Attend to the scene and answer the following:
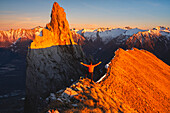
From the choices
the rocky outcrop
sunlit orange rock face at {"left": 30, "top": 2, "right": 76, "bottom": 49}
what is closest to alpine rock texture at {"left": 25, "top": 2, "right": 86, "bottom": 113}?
sunlit orange rock face at {"left": 30, "top": 2, "right": 76, "bottom": 49}

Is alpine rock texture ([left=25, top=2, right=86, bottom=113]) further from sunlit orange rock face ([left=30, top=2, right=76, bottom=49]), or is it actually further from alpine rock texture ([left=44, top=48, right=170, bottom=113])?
alpine rock texture ([left=44, top=48, right=170, bottom=113])

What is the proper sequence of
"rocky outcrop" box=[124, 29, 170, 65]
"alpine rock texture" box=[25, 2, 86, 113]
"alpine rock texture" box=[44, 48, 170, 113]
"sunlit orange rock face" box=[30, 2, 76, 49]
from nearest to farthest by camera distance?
"alpine rock texture" box=[44, 48, 170, 113] < "alpine rock texture" box=[25, 2, 86, 113] < "sunlit orange rock face" box=[30, 2, 76, 49] < "rocky outcrop" box=[124, 29, 170, 65]

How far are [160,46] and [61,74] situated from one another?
173 meters

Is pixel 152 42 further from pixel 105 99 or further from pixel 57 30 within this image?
pixel 105 99

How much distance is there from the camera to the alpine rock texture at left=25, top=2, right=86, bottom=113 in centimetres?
3172

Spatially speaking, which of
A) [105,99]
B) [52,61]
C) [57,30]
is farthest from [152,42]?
A: [105,99]

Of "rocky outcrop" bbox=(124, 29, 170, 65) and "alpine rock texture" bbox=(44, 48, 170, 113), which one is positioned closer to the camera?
"alpine rock texture" bbox=(44, 48, 170, 113)

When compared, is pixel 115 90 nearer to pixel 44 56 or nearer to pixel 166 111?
pixel 166 111

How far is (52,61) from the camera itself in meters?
35.8

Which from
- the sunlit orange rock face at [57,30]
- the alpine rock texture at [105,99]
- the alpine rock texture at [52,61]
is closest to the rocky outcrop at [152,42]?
the sunlit orange rock face at [57,30]

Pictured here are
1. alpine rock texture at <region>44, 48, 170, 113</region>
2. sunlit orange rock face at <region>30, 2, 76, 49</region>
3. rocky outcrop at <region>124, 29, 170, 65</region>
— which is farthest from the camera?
rocky outcrop at <region>124, 29, 170, 65</region>

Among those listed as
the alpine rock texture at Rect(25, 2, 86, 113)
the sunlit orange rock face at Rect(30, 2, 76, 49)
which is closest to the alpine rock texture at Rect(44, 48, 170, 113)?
the alpine rock texture at Rect(25, 2, 86, 113)

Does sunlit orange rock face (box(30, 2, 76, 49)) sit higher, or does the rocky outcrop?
sunlit orange rock face (box(30, 2, 76, 49))

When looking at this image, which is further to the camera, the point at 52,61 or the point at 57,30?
the point at 57,30
